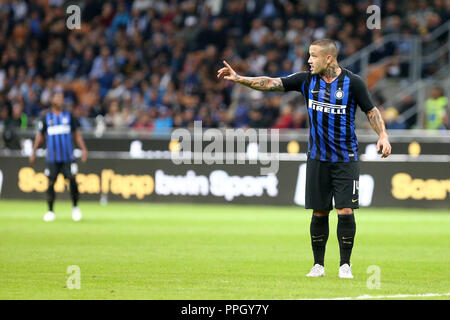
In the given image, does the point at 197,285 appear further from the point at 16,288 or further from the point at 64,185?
the point at 64,185

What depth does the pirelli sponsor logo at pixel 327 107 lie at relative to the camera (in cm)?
902

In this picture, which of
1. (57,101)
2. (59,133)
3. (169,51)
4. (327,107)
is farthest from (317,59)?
(169,51)

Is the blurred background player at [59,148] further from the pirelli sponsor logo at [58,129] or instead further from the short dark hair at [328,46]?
the short dark hair at [328,46]

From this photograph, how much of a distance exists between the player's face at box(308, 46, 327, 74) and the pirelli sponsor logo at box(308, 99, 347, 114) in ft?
1.03

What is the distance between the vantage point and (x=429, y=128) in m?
21.0

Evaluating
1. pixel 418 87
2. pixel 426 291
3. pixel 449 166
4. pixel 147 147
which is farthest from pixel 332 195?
pixel 418 87

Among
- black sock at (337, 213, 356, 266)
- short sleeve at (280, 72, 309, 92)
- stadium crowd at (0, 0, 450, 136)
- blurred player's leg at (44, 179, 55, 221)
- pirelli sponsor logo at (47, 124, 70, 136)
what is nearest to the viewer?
black sock at (337, 213, 356, 266)

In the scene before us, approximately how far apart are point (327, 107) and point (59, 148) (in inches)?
335

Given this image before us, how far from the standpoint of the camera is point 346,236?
9.09 m

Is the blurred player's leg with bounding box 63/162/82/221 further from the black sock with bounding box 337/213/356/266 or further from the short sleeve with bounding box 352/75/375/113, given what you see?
the short sleeve with bounding box 352/75/375/113

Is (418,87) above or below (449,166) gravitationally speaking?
above

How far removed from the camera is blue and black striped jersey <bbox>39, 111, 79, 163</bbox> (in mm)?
16641

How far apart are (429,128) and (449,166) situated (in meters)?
1.91

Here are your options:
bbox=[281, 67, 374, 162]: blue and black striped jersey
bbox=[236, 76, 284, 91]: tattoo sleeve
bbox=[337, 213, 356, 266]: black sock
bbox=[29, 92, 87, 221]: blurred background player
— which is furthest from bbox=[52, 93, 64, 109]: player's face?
bbox=[337, 213, 356, 266]: black sock
